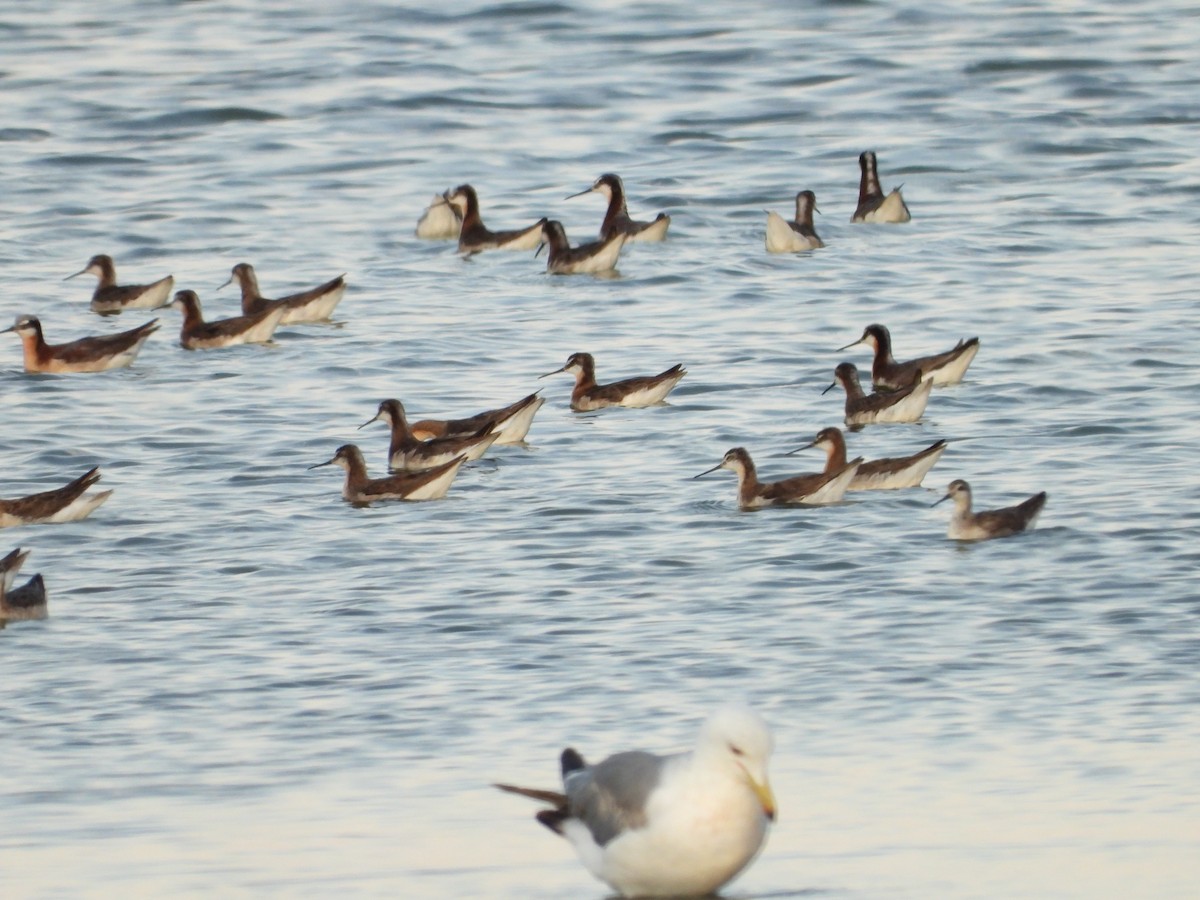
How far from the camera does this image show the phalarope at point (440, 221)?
2497 cm

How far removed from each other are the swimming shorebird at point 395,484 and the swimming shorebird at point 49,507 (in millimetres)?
1575

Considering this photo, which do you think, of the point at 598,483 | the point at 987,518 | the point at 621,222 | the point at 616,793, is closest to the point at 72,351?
the point at 598,483

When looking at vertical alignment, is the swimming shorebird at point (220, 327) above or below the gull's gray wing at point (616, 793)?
below

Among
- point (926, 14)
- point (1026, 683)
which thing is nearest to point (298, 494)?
point (1026, 683)

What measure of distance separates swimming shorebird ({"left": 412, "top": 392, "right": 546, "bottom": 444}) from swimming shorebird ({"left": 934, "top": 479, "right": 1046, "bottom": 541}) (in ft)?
12.8

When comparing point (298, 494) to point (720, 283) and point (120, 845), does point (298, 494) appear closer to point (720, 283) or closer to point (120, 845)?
→ point (120, 845)

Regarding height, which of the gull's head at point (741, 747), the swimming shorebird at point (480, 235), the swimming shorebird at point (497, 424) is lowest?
the swimming shorebird at point (480, 235)

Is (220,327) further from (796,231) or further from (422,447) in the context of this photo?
(796,231)

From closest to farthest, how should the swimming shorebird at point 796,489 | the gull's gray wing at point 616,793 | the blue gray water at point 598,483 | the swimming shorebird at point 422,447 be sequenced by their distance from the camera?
the gull's gray wing at point 616,793 < the blue gray water at point 598,483 < the swimming shorebird at point 796,489 < the swimming shorebird at point 422,447

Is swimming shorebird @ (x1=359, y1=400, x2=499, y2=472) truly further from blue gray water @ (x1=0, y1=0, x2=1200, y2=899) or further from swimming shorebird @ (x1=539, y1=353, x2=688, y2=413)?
swimming shorebird @ (x1=539, y1=353, x2=688, y2=413)

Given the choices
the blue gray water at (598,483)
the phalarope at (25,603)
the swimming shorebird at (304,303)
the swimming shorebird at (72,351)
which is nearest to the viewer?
the blue gray water at (598,483)

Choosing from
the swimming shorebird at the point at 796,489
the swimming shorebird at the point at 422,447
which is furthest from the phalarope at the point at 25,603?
the swimming shorebird at the point at 796,489

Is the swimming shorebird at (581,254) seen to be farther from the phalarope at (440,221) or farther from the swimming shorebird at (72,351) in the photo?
the swimming shorebird at (72,351)

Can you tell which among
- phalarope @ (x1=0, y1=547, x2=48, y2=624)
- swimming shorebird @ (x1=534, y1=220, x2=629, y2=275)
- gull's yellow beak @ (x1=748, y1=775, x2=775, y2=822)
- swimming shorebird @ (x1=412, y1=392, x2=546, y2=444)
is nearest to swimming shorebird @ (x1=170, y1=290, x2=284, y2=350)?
swimming shorebird @ (x1=534, y1=220, x2=629, y2=275)
